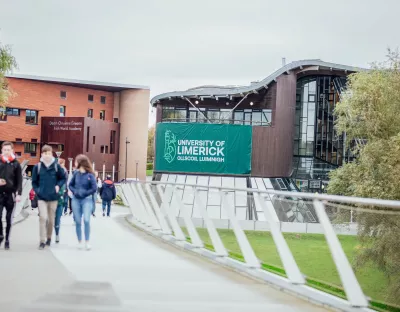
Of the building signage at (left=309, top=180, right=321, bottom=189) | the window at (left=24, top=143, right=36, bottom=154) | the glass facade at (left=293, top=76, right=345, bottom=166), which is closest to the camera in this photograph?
the building signage at (left=309, top=180, right=321, bottom=189)

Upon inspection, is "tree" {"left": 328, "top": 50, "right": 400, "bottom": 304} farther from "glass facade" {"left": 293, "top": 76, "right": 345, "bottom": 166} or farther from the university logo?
the university logo

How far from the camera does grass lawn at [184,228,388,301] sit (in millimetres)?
6394

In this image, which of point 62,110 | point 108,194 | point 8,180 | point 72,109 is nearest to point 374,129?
point 108,194

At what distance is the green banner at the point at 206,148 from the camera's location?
179ft

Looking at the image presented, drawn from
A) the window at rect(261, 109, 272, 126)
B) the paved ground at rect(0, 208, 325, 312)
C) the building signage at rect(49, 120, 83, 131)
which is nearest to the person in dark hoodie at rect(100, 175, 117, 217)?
the paved ground at rect(0, 208, 325, 312)

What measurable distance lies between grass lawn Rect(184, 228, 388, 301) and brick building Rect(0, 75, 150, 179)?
236 feet

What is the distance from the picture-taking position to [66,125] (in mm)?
79125

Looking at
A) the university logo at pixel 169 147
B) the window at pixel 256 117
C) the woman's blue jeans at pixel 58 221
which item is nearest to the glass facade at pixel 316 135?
the window at pixel 256 117

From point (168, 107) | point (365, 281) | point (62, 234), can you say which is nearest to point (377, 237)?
point (365, 281)

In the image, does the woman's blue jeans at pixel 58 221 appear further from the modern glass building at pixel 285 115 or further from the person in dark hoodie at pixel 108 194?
→ the modern glass building at pixel 285 115

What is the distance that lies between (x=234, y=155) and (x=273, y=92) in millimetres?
5979

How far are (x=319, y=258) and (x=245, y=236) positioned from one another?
2.38m

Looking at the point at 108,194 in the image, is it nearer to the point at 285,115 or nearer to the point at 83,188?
the point at 83,188

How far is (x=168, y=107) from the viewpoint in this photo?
59469 mm
